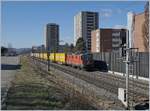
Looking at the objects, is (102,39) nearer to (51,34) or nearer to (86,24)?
(86,24)

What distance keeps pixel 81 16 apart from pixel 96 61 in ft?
396

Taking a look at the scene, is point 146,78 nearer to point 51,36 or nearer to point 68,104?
point 68,104

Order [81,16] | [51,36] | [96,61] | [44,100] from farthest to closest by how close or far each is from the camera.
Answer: [81,16] → [51,36] → [96,61] → [44,100]

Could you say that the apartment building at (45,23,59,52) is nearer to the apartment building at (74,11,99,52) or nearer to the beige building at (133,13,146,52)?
the beige building at (133,13,146,52)

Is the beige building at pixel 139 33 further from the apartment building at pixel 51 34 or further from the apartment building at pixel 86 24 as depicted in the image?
the apartment building at pixel 86 24

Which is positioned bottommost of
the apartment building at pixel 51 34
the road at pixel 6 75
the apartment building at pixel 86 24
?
the road at pixel 6 75

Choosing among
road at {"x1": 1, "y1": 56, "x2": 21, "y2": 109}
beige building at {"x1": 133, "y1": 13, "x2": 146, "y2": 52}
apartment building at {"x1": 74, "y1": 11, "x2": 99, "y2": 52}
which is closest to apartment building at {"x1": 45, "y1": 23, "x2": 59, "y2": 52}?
road at {"x1": 1, "y1": 56, "x2": 21, "y2": 109}

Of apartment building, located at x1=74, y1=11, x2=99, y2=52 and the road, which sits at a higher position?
apartment building, located at x1=74, y1=11, x2=99, y2=52

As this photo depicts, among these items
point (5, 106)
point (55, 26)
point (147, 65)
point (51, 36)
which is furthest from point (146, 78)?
point (55, 26)

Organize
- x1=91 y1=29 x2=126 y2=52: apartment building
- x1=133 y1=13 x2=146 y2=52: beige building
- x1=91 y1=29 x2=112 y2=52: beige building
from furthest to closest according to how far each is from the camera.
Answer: x1=91 y1=29 x2=112 y2=52: beige building
x1=91 y1=29 x2=126 y2=52: apartment building
x1=133 y1=13 x2=146 y2=52: beige building

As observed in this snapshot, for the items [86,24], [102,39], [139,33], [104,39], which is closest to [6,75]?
[139,33]

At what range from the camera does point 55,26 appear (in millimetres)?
90562

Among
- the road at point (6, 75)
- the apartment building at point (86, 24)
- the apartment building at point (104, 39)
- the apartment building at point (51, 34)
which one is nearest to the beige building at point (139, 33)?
the apartment building at point (51, 34)

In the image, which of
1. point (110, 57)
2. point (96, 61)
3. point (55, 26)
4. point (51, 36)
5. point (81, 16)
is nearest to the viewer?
point (110, 57)
